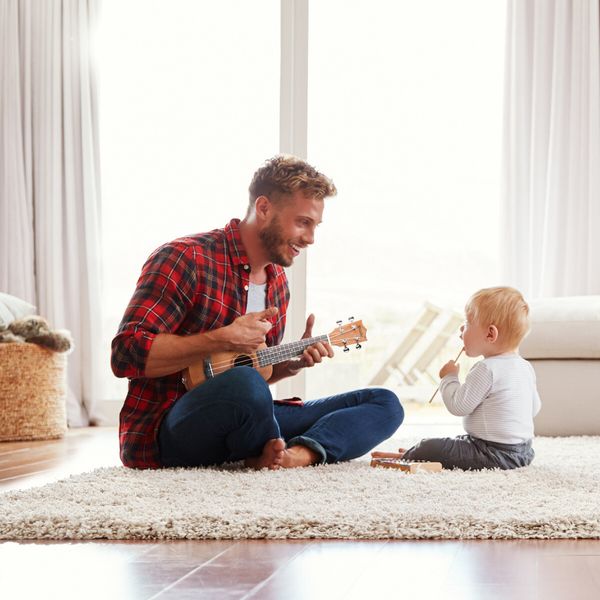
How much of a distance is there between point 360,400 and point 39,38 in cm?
271

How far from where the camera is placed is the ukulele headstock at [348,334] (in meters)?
2.52

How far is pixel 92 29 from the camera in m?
4.54

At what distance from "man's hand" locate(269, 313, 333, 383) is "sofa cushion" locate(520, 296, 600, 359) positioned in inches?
48.1

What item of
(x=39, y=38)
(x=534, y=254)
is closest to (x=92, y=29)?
(x=39, y=38)

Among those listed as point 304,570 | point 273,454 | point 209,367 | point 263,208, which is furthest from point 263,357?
point 304,570

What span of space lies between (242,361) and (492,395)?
2.11 feet

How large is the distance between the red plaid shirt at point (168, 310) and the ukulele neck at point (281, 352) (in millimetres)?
125

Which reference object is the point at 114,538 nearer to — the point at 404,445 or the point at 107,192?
the point at 404,445

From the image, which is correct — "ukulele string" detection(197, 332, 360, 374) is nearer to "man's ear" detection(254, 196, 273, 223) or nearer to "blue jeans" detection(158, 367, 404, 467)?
"blue jeans" detection(158, 367, 404, 467)

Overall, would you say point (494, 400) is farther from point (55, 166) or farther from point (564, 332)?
point (55, 166)

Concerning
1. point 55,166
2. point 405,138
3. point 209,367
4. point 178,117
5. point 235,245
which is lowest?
point 209,367

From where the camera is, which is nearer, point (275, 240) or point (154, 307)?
point (154, 307)

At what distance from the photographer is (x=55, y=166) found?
14.6 feet

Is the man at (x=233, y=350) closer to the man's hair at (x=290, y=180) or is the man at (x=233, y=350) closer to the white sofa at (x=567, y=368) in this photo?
the man's hair at (x=290, y=180)
